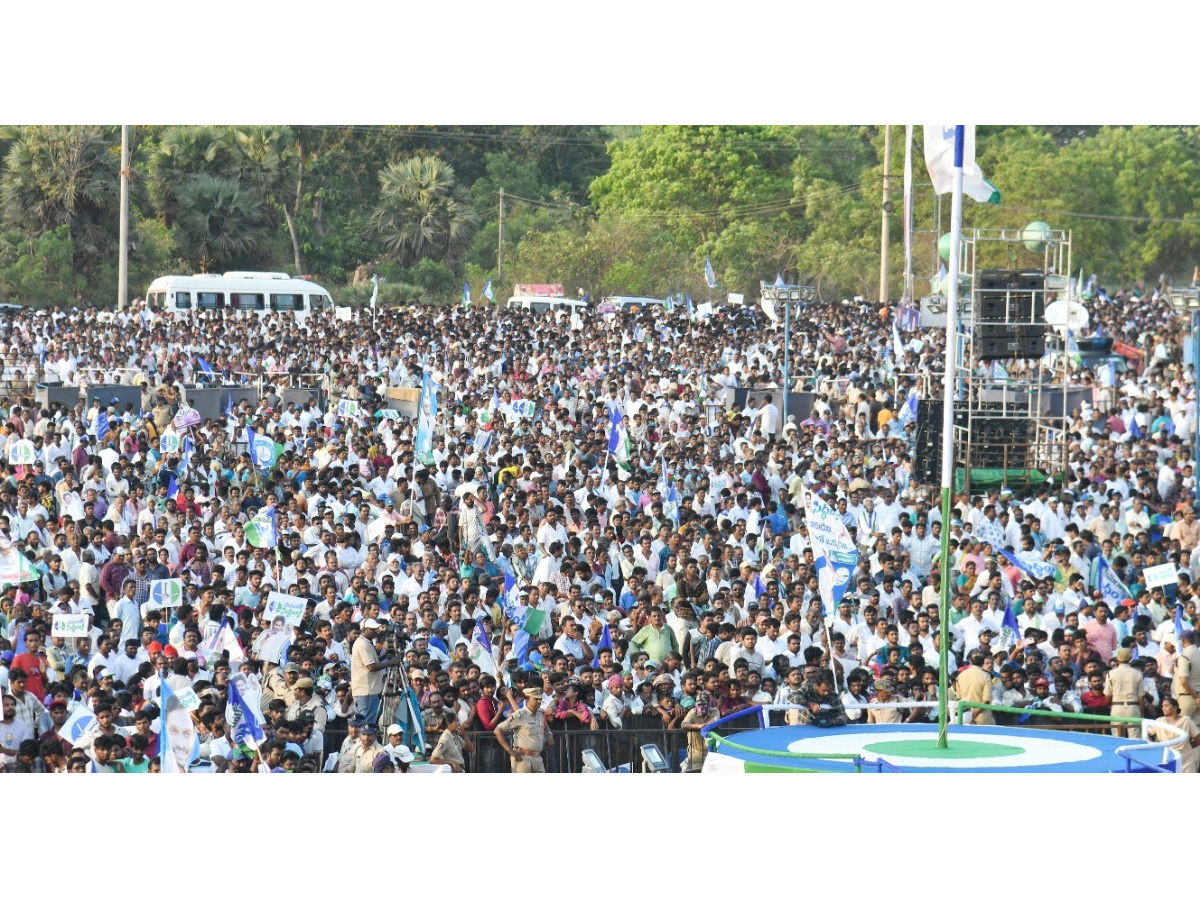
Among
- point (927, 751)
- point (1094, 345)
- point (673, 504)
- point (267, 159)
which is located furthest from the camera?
point (267, 159)

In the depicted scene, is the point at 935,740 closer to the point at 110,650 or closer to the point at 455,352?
the point at 110,650

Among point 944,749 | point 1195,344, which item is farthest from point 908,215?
point 944,749

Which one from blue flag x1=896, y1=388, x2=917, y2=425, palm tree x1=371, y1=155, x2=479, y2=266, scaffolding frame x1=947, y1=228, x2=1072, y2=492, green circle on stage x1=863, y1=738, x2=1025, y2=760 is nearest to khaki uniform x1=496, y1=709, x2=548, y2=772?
green circle on stage x1=863, y1=738, x2=1025, y2=760

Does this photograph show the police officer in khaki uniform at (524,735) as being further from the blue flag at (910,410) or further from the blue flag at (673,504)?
the blue flag at (910,410)

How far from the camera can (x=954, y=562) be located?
51.6ft

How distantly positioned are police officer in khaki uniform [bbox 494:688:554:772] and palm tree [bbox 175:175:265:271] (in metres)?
33.3

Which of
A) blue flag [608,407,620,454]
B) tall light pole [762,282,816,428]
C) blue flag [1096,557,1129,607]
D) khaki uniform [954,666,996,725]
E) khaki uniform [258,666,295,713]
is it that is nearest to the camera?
khaki uniform [258,666,295,713]

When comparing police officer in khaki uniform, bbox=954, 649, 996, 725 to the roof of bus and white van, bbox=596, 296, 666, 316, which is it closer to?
white van, bbox=596, 296, 666, 316

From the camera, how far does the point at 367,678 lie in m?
11.9

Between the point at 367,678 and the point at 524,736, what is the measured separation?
4.78ft

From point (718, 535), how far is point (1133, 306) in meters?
28.3

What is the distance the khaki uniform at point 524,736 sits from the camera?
11016 millimetres

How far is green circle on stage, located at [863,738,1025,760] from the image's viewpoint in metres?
10.5

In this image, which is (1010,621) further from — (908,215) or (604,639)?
(908,215)
